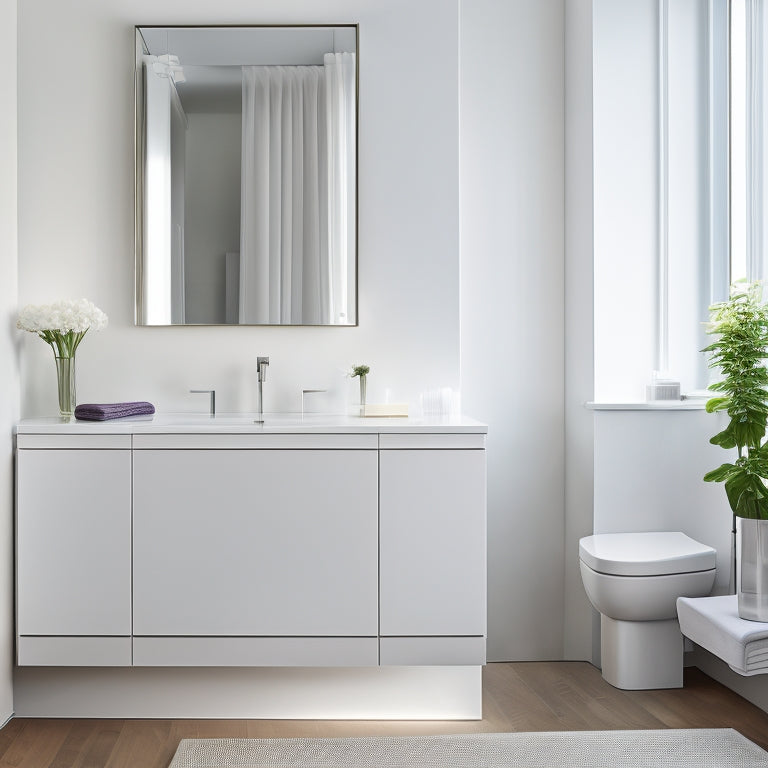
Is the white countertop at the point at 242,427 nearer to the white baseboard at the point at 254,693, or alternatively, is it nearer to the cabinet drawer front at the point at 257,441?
the cabinet drawer front at the point at 257,441

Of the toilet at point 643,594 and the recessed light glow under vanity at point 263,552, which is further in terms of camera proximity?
the toilet at point 643,594

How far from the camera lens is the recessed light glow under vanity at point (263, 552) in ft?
7.28

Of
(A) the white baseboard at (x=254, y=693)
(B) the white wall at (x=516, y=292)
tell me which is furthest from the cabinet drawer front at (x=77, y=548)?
(B) the white wall at (x=516, y=292)

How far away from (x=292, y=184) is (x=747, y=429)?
169 centimetres

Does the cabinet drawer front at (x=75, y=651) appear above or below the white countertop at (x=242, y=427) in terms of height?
below

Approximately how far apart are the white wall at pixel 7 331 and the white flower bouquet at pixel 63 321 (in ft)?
0.26

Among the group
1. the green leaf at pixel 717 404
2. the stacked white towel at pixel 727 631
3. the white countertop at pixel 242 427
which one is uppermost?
the green leaf at pixel 717 404

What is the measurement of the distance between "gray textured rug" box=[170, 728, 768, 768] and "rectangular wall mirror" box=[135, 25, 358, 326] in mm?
1353

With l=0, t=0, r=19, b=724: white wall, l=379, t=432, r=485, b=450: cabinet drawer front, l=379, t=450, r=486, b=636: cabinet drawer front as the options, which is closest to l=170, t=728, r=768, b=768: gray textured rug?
l=379, t=450, r=486, b=636: cabinet drawer front

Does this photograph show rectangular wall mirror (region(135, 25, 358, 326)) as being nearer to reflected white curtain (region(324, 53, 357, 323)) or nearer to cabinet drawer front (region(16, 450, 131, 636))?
reflected white curtain (region(324, 53, 357, 323))

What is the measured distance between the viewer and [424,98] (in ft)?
8.73

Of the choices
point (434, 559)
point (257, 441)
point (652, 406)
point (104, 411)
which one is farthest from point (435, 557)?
point (104, 411)

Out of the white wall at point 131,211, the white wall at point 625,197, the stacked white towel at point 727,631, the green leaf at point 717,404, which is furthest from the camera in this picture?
the white wall at point 625,197

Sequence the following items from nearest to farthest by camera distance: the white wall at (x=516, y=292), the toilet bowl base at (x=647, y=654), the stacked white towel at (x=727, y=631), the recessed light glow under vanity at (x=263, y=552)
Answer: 1. the stacked white towel at (x=727, y=631)
2. the recessed light glow under vanity at (x=263, y=552)
3. the toilet bowl base at (x=647, y=654)
4. the white wall at (x=516, y=292)
